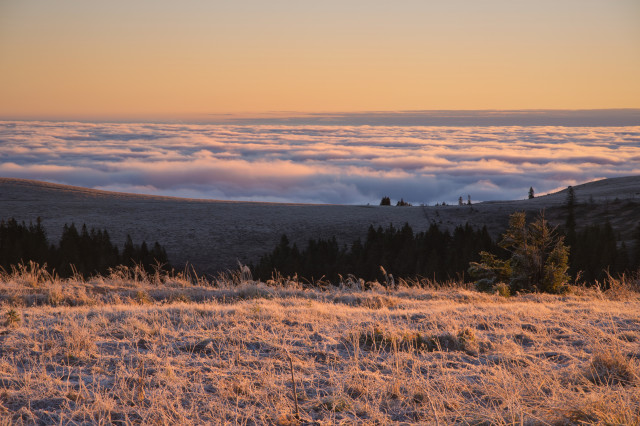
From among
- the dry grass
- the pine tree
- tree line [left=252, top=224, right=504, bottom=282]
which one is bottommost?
tree line [left=252, top=224, right=504, bottom=282]

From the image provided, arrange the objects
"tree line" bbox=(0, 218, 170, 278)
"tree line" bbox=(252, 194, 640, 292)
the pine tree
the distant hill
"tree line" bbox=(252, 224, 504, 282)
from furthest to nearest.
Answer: the distant hill
"tree line" bbox=(252, 224, 504, 282)
"tree line" bbox=(252, 194, 640, 292)
"tree line" bbox=(0, 218, 170, 278)
the pine tree

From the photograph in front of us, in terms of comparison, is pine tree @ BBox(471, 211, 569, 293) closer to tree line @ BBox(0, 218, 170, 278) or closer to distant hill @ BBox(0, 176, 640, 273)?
tree line @ BBox(0, 218, 170, 278)

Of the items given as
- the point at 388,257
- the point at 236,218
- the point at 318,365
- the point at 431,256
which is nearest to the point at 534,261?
the point at 318,365

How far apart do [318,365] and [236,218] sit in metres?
82.7

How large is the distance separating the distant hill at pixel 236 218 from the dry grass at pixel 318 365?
5910cm

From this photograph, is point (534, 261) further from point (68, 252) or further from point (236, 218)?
point (236, 218)

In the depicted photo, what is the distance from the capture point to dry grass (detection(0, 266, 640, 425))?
4.43 metres

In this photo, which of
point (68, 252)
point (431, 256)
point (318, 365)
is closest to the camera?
point (318, 365)

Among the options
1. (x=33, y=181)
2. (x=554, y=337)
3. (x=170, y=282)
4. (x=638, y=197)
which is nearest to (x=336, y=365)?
(x=554, y=337)

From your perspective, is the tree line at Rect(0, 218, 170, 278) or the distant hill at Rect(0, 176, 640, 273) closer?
the tree line at Rect(0, 218, 170, 278)

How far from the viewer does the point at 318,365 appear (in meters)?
5.90

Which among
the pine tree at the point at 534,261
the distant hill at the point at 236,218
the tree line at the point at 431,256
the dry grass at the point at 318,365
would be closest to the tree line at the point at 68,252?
the distant hill at the point at 236,218

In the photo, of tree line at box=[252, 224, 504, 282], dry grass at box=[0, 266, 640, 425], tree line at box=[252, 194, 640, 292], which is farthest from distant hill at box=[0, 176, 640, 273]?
dry grass at box=[0, 266, 640, 425]

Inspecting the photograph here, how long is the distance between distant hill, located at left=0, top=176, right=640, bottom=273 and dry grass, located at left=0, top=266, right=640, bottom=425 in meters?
59.1
